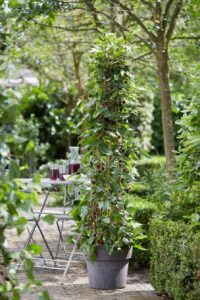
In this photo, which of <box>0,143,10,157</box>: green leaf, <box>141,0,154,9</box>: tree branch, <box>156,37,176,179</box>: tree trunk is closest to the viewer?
<box>0,143,10,157</box>: green leaf

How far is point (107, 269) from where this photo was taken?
5.75 m

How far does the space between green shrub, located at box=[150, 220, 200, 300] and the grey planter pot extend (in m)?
0.27

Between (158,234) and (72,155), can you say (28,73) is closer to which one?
(72,155)

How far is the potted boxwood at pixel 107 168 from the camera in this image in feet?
18.8

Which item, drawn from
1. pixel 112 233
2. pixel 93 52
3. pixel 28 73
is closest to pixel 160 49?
pixel 93 52

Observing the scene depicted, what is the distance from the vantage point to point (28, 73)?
20.5m

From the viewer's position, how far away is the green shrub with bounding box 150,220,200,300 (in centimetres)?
468

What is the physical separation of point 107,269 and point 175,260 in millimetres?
867

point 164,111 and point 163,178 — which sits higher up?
point 164,111

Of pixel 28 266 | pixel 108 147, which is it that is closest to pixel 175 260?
pixel 108 147

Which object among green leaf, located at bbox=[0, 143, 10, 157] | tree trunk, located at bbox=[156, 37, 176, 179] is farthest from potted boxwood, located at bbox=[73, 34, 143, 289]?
green leaf, located at bbox=[0, 143, 10, 157]

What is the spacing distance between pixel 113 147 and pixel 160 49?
8.43ft

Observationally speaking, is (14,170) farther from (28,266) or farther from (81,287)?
(81,287)

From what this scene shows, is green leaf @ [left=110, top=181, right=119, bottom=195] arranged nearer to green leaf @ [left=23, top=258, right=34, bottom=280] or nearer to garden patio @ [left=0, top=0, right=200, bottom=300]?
garden patio @ [left=0, top=0, right=200, bottom=300]
